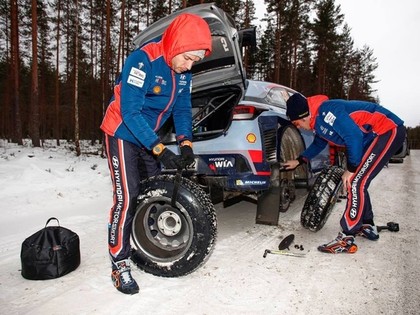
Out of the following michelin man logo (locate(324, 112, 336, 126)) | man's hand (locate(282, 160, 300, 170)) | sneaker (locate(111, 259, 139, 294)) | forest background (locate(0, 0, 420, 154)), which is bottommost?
sneaker (locate(111, 259, 139, 294))

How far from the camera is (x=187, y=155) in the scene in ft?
7.79

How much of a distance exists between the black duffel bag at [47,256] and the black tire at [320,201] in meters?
2.62

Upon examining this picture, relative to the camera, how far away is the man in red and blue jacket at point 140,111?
7.12 ft

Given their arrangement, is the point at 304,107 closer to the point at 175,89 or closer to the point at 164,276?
the point at 175,89

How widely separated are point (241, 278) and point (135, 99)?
1.69m

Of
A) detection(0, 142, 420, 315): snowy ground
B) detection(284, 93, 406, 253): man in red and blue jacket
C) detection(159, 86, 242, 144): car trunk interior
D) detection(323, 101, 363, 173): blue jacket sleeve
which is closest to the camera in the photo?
detection(0, 142, 420, 315): snowy ground

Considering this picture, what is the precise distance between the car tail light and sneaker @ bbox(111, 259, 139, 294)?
1.86 metres

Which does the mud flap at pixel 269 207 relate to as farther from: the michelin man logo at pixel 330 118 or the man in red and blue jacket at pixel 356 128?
the michelin man logo at pixel 330 118

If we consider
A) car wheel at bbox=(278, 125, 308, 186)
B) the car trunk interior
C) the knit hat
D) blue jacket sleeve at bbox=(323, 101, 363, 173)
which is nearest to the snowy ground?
car wheel at bbox=(278, 125, 308, 186)

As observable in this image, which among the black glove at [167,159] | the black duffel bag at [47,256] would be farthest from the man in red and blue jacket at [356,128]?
the black duffel bag at [47,256]

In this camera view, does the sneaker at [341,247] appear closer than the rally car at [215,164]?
No

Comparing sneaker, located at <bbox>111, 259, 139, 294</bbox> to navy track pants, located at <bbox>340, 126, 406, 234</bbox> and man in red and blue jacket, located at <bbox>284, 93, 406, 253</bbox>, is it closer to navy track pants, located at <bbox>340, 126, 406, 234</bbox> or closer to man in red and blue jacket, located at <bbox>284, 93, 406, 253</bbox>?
man in red and blue jacket, located at <bbox>284, 93, 406, 253</bbox>

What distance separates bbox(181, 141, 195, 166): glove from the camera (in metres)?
2.34

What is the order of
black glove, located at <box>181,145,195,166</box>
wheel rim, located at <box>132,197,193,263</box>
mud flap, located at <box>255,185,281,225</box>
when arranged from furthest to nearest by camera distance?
mud flap, located at <box>255,185,281,225</box>
wheel rim, located at <box>132,197,193,263</box>
black glove, located at <box>181,145,195,166</box>
